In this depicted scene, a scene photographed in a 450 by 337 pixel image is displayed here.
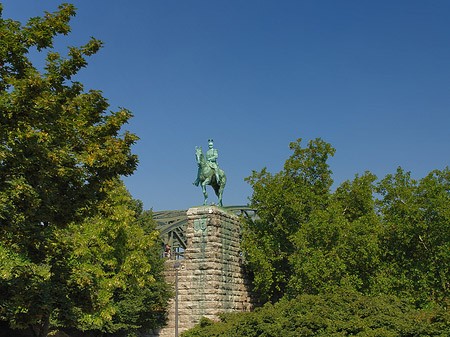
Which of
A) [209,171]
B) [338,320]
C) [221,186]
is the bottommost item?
[338,320]

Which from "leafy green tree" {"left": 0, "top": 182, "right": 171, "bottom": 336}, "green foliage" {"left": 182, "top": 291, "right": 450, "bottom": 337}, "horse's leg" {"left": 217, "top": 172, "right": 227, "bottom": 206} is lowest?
"green foliage" {"left": 182, "top": 291, "right": 450, "bottom": 337}

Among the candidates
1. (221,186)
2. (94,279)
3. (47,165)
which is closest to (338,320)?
(94,279)

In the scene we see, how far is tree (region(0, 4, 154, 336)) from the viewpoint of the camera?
30.8 feet

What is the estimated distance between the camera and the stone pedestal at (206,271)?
2066 cm

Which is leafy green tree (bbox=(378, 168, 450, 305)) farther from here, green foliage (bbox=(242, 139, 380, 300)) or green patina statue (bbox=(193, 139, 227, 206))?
green patina statue (bbox=(193, 139, 227, 206))

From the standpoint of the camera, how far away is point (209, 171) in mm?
22359

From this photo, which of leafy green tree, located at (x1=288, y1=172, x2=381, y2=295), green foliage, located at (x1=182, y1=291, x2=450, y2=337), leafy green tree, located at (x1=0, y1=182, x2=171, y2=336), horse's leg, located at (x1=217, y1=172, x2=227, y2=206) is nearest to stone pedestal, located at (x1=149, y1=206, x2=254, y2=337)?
horse's leg, located at (x1=217, y1=172, x2=227, y2=206)

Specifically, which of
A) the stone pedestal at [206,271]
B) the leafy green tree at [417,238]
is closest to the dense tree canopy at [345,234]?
the leafy green tree at [417,238]

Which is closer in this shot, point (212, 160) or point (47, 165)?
point (47, 165)

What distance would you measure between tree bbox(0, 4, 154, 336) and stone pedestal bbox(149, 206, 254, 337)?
8067mm

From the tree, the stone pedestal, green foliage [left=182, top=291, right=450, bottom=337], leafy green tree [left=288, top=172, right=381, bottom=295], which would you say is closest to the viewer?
the tree

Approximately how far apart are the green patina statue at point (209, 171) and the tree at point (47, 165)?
32.3 ft

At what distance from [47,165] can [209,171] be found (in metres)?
12.9

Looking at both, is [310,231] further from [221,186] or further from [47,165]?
[47,165]
